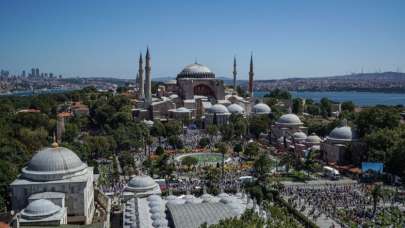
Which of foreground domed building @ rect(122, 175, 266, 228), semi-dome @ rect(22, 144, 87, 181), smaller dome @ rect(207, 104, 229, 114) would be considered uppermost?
smaller dome @ rect(207, 104, 229, 114)

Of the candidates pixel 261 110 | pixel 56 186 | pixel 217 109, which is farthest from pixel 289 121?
pixel 56 186

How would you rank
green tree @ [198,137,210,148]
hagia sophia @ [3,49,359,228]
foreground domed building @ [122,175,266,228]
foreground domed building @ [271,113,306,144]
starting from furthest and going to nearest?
foreground domed building @ [271,113,306,144] < green tree @ [198,137,210,148] < hagia sophia @ [3,49,359,228] < foreground domed building @ [122,175,266,228]

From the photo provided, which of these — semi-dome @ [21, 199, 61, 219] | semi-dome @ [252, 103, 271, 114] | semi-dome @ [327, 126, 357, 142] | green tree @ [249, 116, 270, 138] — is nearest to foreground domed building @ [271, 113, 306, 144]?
green tree @ [249, 116, 270, 138]

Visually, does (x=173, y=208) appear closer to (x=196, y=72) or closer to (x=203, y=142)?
(x=203, y=142)

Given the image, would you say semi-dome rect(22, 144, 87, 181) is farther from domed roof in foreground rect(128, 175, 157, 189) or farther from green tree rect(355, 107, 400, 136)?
green tree rect(355, 107, 400, 136)

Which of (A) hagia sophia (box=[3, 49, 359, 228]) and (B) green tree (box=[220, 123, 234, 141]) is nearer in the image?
(A) hagia sophia (box=[3, 49, 359, 228])

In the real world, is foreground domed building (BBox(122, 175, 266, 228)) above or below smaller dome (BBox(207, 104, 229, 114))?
below

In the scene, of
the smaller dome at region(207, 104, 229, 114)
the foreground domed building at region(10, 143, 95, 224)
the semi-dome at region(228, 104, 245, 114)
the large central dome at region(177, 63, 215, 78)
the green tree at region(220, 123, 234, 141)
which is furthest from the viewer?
the large central dome at region(177, 63, 215, 78)
